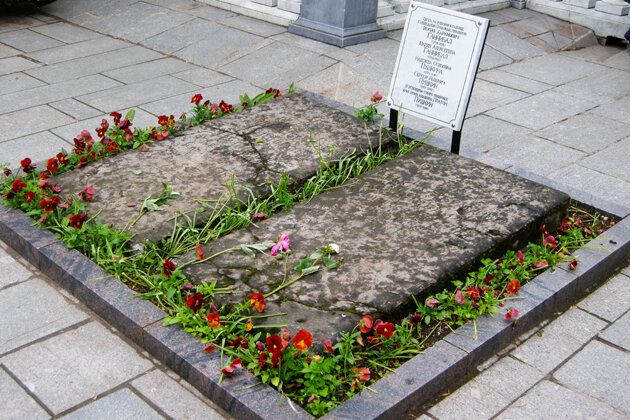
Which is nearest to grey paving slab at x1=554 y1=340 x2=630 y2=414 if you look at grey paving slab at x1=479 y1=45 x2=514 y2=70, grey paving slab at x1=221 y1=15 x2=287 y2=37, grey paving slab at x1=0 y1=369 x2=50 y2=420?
grey paving slab at x1=0 y1=369 x2=50 y2=420

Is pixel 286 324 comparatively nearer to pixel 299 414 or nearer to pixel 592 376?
pixel 299 414

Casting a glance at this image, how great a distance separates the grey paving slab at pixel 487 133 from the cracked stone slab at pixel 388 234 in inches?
40.0

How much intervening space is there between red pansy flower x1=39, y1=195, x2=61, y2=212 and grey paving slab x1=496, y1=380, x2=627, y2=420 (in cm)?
245

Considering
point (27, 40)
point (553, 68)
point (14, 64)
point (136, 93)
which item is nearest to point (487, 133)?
point (553, 68)

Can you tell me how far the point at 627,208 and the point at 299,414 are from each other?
8.55 feet

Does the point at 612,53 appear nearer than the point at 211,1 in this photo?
Yes

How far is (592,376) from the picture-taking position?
293cm

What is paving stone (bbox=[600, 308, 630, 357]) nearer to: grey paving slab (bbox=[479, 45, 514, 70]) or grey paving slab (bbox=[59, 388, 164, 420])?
grey paving slab (bbox=[59, 388, 164, 420])

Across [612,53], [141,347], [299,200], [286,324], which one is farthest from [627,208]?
[612,53]

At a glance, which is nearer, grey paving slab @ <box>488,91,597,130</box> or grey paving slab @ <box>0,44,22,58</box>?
grey paving slab @ <box>488,91,597,130</box>

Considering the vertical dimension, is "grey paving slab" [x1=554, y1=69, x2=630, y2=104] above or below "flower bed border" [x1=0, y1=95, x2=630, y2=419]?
above

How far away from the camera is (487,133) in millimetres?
5504

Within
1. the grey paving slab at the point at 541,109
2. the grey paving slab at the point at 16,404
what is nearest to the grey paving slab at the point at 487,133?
the grey paving slab at the point at 541,109

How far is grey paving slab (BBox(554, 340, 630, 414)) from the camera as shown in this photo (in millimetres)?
2824
